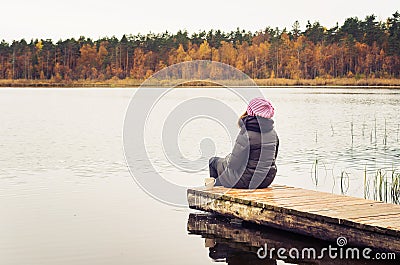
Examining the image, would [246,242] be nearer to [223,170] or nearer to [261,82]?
[223,170]

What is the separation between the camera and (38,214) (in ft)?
31.9

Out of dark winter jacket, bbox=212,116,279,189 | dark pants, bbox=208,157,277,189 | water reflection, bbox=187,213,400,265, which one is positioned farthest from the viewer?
dark pants, bbox=208,157,277,189

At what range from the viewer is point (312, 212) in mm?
7543

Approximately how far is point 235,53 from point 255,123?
83463 millimetres

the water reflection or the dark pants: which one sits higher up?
the dark pants

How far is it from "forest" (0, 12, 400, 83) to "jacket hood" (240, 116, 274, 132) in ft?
248

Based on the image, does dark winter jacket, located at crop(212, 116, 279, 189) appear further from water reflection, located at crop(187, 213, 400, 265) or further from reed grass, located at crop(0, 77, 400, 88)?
reed grass, located at crop(0, 77, 400, 88)

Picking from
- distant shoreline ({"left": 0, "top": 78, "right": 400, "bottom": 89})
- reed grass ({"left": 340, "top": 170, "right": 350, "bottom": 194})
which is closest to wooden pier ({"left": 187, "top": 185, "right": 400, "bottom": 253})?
reed grass ({"left": 340, "top": 170, "right": 350, "bottom": 194})

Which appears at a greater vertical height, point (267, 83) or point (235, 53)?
point (235, 53)

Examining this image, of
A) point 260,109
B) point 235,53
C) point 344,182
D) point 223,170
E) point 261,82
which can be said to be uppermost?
point 235,53

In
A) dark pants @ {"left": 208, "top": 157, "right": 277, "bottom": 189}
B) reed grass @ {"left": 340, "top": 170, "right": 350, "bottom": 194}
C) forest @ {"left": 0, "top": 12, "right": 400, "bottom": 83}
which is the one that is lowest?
reed grass @ {"left": 340, "top": 170, "right": 350, "bottom": 194}

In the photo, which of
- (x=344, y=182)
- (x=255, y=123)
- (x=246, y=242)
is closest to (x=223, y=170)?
(x=255, y=123)

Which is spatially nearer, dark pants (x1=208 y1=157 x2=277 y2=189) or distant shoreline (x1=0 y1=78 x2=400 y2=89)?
dark pants (x1=208 y1=157 x2=277 y2=189)

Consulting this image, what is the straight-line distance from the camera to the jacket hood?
28.5 feet
